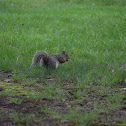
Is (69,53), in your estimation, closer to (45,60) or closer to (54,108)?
(45,60)

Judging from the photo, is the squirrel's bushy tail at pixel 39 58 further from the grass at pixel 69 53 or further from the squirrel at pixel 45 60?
the grass at pixel 69 53

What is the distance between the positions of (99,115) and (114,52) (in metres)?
4.01

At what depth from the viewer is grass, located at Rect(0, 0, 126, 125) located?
146 inches

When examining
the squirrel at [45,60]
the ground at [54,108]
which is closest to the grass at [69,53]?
the ground at [54,108]

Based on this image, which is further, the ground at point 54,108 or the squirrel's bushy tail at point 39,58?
the squirrel's bushy tail at point 39,58

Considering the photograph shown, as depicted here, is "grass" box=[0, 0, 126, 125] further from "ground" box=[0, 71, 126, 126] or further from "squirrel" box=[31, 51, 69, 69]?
"squirrel" box=[31, 51, 69, 69]

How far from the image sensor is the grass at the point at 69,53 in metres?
3.71

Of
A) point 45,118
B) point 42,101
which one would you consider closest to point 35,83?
point 42,101

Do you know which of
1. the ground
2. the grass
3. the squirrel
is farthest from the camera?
the squirrel

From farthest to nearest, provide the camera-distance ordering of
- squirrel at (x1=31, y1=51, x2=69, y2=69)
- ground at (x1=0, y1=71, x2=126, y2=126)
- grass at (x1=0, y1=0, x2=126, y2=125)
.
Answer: squirrel at (x1=31, y1=51, x2=69, y2=69) < grass at (x1=0, y1=0, x2=126, y2=125) < ground at (x1=0, y1=71, x2=126, y2=126)

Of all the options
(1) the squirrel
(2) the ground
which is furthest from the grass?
(1) the squirrel

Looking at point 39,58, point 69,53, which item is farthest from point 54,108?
point 69,53

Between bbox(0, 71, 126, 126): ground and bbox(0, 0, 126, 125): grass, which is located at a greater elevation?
bbox(0, 0, 126, 125): grass

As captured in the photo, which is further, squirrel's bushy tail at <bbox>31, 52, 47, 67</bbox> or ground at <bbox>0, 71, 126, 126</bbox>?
squirrel's bushy tail at <bbox>31, 52, 47, 67</bbox>
